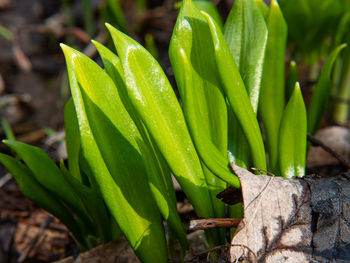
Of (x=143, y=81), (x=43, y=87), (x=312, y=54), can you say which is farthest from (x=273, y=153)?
(x=43, y=87)

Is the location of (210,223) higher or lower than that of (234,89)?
lower

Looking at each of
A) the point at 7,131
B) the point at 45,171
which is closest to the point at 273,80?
the point at 45,171

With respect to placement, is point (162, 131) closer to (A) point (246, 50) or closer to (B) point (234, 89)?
(B) point (234, 89)

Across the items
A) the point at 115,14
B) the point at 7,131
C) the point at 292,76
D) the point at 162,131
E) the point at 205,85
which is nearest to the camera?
the point at 162,131

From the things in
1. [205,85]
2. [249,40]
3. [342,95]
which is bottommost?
[342,95]

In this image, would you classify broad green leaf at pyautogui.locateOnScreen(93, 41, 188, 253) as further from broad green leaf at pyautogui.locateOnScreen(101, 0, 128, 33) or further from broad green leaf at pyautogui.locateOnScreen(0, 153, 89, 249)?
broad green leaf at pyautogui.locateOnScreen(101, 0, 128, 33)

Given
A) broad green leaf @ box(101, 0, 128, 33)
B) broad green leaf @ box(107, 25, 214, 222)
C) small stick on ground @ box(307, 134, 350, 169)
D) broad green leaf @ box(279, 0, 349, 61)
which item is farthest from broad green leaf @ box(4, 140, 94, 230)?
broad green leaf @ box(101, 0, 128, 33)
